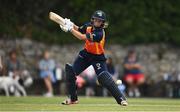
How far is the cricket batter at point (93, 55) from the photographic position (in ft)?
60.5

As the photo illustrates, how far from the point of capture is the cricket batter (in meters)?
18.5

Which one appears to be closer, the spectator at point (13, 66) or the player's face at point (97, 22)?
the player's face at point (97, 22)

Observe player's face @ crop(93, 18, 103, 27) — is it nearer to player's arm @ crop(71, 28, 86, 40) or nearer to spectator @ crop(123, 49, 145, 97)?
player's arm @ crop(71, 28, 86, 40)

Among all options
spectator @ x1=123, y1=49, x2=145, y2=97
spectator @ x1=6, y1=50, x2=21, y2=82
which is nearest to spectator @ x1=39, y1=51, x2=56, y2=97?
spectator @ x1=6, y1=50, x2=21, y2=82

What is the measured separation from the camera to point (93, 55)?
18938 mm

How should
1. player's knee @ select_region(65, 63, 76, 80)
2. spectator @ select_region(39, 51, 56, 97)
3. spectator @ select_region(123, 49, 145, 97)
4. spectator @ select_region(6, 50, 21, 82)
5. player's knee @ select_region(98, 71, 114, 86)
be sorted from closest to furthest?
1. player's knee @ select_region(98, 71, 114, 86)
2. player's knee @ select_region(65, 63, 76, 80)
3. spectator @ select_region(6, 50, 21, 82)
4. spectator @ select_region(39, 51, 56, 97)
5. spectator @ select_region(123, 49, 145, 97)

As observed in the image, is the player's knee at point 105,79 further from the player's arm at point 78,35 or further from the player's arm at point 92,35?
the player's arm at point 78,35

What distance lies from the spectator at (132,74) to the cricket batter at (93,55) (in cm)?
1240

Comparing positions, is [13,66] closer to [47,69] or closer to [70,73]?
[47,69]

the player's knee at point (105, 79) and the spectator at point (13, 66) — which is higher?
the spectator at point (13, 66)

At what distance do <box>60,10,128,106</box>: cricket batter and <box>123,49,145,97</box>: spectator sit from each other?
12.4 m

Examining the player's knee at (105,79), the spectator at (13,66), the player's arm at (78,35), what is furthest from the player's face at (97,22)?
the spectator at (13,66)

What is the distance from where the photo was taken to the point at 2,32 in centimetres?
3272

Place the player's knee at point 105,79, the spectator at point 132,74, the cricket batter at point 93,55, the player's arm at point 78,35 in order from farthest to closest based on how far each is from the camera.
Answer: the spectator at point 132,74, the player's knee at point 105,79, the cricket batter at point 93,55, the player's arm at point 78,35
